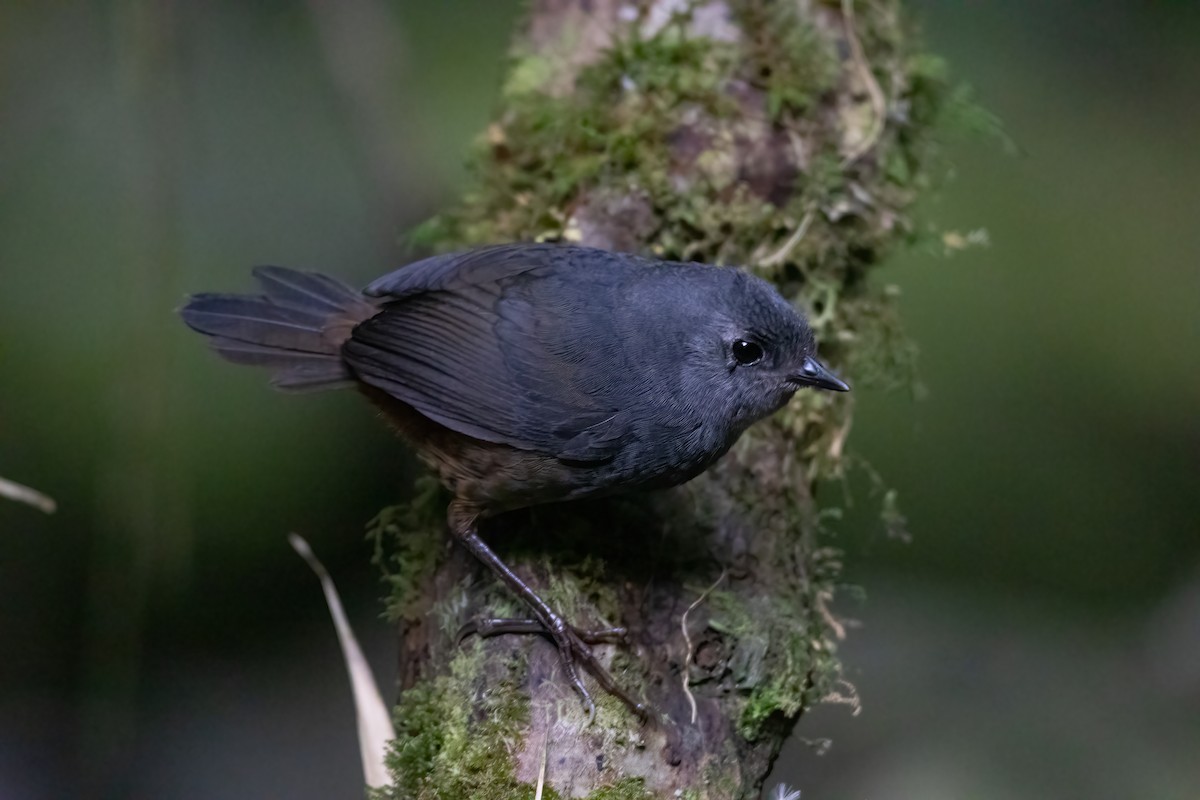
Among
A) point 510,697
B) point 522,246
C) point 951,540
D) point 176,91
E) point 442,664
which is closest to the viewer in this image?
point 510,697

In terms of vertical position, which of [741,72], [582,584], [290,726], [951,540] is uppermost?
[741,72]

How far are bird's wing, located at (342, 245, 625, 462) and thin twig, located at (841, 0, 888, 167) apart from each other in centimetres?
115

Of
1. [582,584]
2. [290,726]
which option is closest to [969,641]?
[582,584]

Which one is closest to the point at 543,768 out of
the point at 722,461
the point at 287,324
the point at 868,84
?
the point at 722,461

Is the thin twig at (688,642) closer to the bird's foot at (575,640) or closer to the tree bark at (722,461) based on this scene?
the tree bark at (722,461)

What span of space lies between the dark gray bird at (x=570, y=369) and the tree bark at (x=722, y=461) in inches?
5.7

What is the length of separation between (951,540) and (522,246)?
2.91m

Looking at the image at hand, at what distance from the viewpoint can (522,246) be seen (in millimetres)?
2547

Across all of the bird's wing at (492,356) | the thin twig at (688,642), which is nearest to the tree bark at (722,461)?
the thin twig at (688,642)

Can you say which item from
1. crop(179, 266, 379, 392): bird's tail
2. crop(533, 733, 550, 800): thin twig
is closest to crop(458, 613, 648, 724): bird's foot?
crop(533, 733, 550, 800): thin twig

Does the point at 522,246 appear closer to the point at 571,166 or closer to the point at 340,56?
the point at 571,166

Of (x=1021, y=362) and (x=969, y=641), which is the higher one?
(x=1021, y=362)

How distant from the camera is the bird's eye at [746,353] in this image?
2.33m

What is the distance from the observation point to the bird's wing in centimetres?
227
